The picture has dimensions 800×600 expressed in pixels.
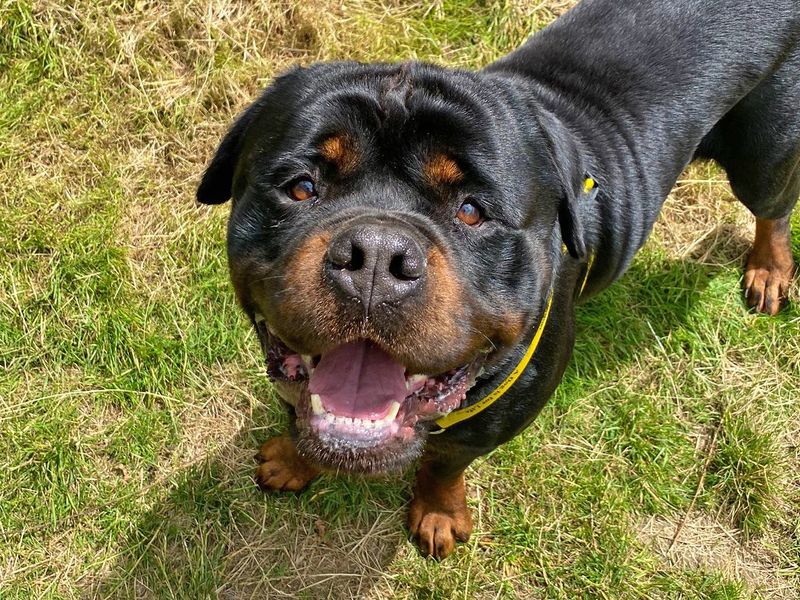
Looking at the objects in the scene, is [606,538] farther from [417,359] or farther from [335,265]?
[335,265]

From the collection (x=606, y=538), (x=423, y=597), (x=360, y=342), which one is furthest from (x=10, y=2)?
(x=606, y=538)

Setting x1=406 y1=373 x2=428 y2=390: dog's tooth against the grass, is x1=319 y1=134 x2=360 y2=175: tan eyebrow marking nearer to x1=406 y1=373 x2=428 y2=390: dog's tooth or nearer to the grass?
x1=406 y1=373 x2=428 y2=390: dog's tooth

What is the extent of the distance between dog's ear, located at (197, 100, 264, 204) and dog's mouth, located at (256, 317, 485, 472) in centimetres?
63

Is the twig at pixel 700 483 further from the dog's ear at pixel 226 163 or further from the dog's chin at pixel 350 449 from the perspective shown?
the dog's ear at pixel 226 163

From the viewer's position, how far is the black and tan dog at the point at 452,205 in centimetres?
196

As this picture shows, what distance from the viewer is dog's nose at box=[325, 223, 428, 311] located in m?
1.86

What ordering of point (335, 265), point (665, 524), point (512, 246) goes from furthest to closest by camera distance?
1. point (665, 524)
2. point (512, 246)
3. point (335, 265)

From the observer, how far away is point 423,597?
324cm

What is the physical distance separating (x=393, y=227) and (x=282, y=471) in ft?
5.80

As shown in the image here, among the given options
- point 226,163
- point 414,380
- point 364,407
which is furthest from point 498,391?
point 226,163

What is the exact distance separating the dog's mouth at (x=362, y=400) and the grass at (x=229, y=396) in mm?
1287

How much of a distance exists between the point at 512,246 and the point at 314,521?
1.82 metres

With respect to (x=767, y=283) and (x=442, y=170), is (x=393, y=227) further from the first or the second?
(x=767, y=283)

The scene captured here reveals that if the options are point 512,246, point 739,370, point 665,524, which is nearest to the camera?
point 512,246
